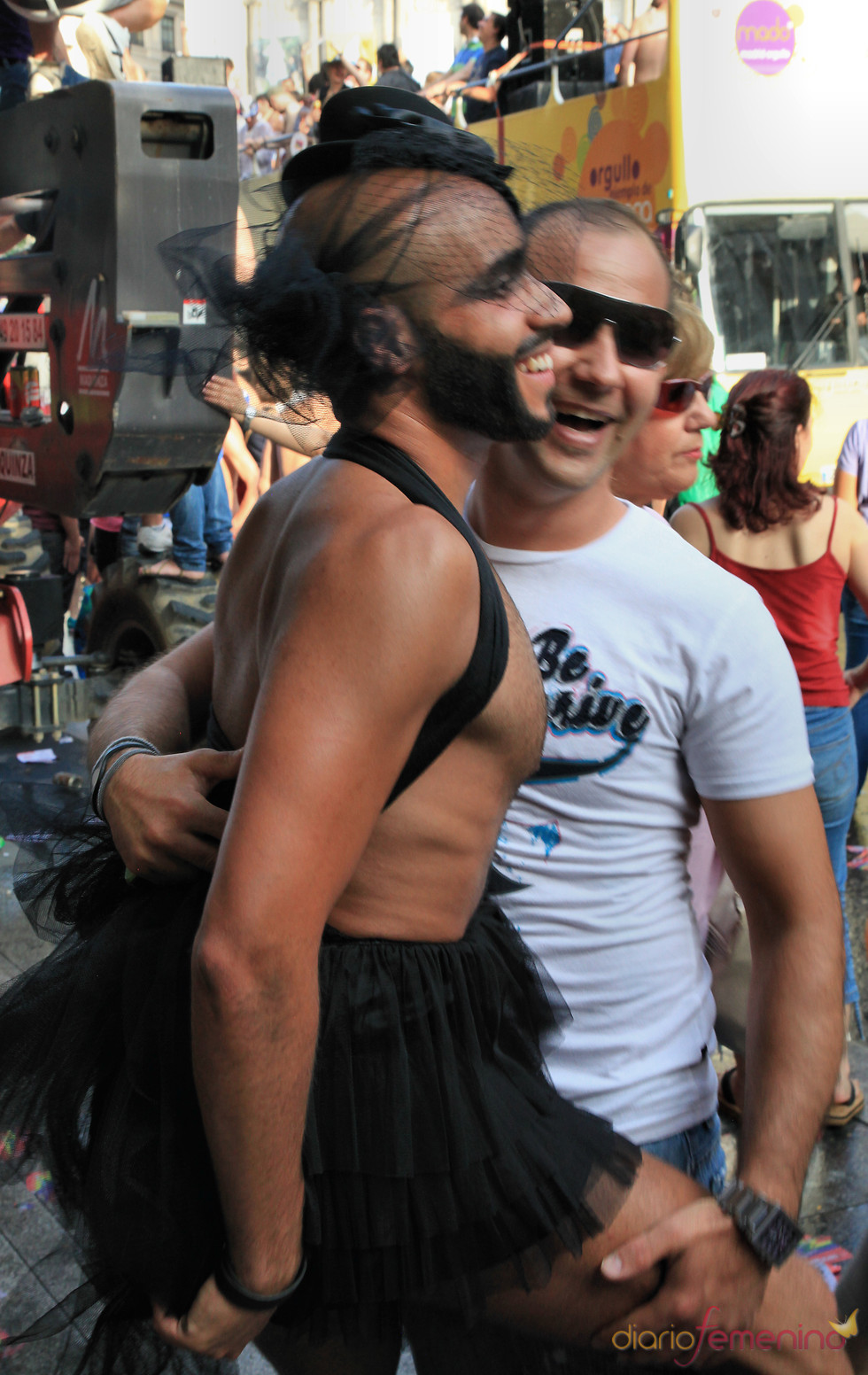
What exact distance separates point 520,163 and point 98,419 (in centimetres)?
292

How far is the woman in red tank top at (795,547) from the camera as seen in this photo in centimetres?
380

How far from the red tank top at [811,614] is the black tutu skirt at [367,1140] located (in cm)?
262

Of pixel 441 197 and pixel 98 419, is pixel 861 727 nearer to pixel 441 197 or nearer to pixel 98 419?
pixel 98 419

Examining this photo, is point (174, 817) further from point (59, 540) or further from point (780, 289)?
point (780, 289)

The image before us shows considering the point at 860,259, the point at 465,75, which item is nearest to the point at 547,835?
the point at 860,259

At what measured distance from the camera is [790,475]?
3.83m

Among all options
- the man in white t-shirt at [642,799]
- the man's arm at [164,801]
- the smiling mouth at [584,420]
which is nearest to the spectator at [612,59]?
the smiling mouth at [584,420]

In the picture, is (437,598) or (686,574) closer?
(437,598)

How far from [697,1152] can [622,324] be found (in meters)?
1.27

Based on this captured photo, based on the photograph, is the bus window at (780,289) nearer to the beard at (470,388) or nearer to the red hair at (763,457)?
the red hair at (763,457)

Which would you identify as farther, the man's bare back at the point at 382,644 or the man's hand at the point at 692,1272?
the man's hand at the point at 692,1272

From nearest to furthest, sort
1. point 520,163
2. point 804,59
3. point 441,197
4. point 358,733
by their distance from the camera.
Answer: point 358,733 < point 441,197 < point 520,163 < point 804,59

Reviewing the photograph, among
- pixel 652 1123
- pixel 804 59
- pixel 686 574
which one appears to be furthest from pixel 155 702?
pixel 804 59

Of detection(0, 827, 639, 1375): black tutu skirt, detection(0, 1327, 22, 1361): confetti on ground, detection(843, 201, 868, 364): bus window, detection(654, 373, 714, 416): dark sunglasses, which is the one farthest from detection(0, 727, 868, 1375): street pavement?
detection(843, 201, 868, 364): bus window
